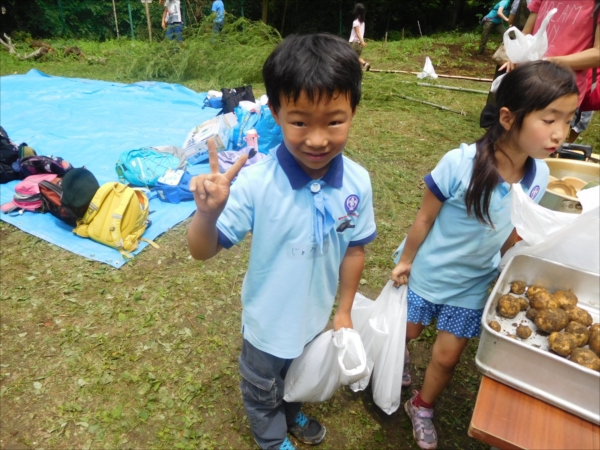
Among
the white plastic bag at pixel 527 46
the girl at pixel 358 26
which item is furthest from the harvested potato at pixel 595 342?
the girl at pixel 358 26

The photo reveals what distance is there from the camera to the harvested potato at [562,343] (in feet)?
3.36

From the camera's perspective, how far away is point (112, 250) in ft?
10.8

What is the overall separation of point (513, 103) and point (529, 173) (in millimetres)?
291

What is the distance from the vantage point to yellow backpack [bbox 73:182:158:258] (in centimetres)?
327

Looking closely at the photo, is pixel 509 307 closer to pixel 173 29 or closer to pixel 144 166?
pixel 144 166

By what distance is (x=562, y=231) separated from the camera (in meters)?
1.17

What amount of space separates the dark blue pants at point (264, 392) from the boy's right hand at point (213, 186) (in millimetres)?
653

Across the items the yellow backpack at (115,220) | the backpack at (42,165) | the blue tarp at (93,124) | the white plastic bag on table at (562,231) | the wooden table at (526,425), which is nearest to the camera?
the wooden table at (526,425)

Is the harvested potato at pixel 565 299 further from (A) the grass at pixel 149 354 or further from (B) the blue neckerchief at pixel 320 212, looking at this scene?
(A) the grass at pixel 149 354

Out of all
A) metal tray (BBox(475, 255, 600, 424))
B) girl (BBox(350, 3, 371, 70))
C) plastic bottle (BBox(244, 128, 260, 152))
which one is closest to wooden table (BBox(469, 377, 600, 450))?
metal tray (BBox(475, 255, 600, 424))

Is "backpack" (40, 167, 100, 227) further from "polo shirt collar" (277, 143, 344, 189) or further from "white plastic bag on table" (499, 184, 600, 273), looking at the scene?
"white plastic bag on table" (499, 184, 600, 273)

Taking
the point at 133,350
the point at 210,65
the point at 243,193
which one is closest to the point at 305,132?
the point at 243,193

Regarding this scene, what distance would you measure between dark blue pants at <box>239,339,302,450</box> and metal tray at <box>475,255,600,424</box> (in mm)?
775

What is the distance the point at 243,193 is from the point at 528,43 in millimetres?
1491
